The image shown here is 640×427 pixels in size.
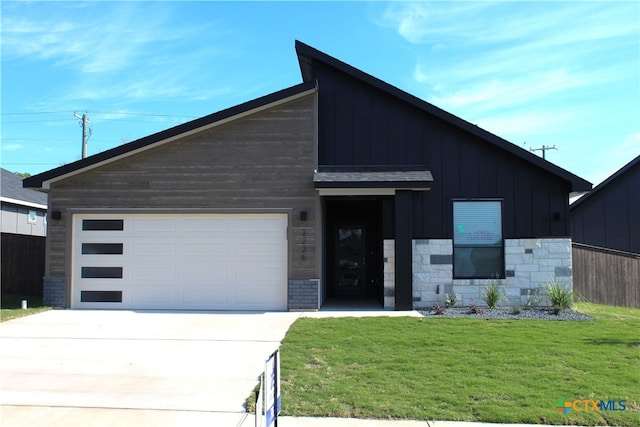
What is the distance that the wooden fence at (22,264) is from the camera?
1509 centimetres

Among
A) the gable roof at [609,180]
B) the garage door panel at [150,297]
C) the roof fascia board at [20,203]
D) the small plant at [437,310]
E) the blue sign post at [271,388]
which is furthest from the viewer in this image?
the roof fascia board at [20,203]

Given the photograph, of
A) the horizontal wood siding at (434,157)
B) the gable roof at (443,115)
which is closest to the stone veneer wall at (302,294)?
the horizontal wood siding at (434,157)

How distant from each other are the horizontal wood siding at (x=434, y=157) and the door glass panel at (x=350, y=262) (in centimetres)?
327

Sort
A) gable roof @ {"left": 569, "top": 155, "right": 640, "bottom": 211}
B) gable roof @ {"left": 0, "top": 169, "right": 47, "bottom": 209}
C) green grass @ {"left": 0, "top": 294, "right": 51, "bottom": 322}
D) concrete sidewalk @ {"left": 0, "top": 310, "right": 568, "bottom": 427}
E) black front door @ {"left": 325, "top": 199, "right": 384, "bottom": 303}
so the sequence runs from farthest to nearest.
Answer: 1. gable roof @ {"left": 0, "top": 169, "right": 47, "bottom": 209}
2. gable roof @ {"left": 569, "top": 155, "right": 640, "bottom": 211}
3. black front door @ {"left": 325, "top": 199, "right": 384, "bottom": 303}
4. green grass @ {"left": 0, "top": 294, "right": 51, "bottom": 322}
5. concrete sidewalk @ {"left": 0, "top": 310, "right": 568, "bottom": 427}

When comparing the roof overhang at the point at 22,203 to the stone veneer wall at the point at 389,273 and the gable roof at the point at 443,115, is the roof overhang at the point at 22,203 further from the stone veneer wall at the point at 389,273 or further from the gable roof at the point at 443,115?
the stone veneer wall at the point at 389,273

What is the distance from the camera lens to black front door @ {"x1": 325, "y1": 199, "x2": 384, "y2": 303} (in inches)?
611

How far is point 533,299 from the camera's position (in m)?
12.5

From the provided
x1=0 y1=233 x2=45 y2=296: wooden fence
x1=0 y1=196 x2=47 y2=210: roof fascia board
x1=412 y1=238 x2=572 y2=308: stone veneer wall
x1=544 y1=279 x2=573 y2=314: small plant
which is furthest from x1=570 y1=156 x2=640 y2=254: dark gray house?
x1=0 y1=196 x2=47 y2=210: roof fascia board

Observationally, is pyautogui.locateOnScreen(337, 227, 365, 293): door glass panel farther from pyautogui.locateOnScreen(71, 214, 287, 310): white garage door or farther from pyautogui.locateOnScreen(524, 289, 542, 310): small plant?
pyautogui.locateOnScreen(524, 289, 542, 310): small plant

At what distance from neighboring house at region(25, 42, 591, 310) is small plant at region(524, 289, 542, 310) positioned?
0.19m

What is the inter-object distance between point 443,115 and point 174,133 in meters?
6.59

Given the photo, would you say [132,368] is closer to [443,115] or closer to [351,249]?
[443,115]

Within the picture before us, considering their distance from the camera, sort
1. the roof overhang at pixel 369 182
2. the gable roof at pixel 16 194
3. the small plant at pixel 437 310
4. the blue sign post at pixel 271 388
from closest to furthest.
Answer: the blue sign post at pixel 271 388 → the small plant at pixel 437 310 → the roof overhang at pixel 369 182 → the gable roof at pixel 16 194

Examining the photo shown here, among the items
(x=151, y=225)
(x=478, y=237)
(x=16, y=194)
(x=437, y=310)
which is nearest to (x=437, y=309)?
(x=437, y=310)
